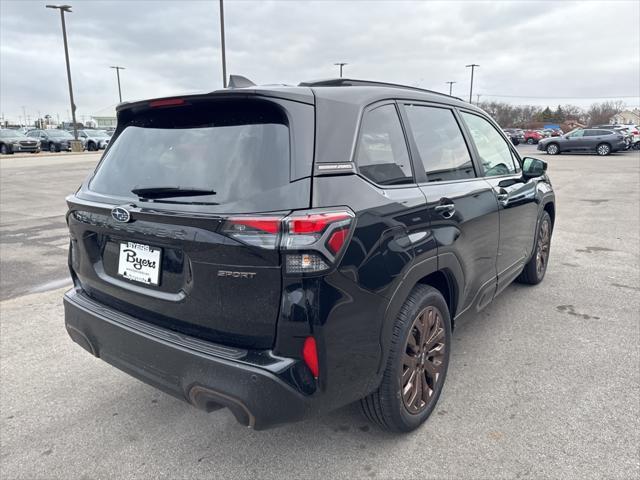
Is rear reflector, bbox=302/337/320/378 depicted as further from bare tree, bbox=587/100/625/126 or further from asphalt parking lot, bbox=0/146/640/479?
bare tree, bbox=587/100/625/126

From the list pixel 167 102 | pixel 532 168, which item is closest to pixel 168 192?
pixel 167 102

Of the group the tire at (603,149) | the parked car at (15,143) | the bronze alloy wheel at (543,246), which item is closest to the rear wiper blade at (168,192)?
the bronze alloy wheel at (543,246)

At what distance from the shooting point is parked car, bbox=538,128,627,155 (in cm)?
2694

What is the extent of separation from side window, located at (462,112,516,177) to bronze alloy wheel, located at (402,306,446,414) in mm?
1369

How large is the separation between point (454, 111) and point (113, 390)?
2.95 m

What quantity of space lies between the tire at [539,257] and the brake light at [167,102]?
11.9 ft

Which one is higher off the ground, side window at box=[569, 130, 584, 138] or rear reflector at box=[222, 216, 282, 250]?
side window at box=[569, 130, 584, 138]

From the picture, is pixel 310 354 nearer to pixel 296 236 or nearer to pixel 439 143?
pixel 296 236

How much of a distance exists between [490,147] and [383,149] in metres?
1.70

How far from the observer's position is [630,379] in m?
3.11

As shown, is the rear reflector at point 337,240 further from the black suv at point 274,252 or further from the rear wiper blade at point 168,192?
the rear wiper blade at point 168,192

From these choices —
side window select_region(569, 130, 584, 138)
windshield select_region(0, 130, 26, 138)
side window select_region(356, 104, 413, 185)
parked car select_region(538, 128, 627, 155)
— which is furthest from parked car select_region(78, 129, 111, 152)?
side window select_region(356, 104, 413, 185)

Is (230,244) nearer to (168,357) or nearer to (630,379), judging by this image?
(168,357)

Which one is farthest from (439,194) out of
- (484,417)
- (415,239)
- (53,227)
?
(53,227)
